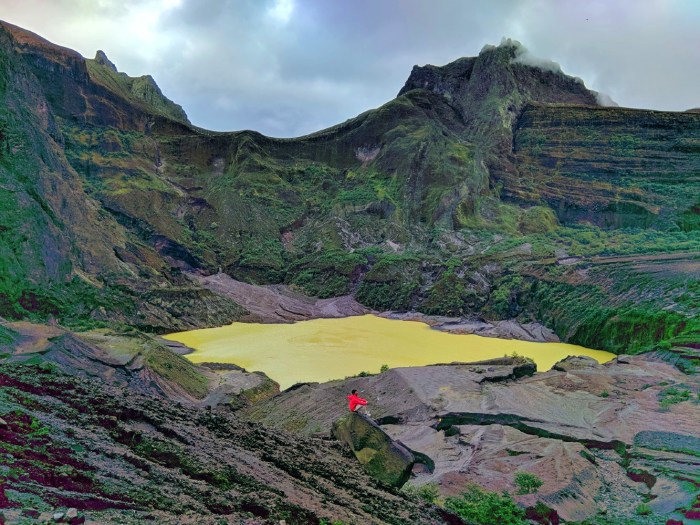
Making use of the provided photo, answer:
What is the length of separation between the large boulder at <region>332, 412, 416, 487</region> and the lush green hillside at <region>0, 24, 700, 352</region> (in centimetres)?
1573

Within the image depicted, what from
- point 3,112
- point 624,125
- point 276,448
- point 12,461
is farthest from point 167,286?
point 624,125

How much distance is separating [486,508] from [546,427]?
190 inches

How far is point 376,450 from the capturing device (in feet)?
32.8

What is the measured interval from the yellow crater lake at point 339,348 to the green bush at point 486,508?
463 inches

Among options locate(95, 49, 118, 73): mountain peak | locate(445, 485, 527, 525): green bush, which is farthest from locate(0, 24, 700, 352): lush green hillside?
locate(445, 485, 527, 525): green bush

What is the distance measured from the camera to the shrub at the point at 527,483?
9.42 metres

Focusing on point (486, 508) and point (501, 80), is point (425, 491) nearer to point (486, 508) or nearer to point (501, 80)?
point (486, 508)

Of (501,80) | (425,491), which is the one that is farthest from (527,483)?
(501,80)

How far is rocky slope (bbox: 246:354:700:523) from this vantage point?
31.9ft

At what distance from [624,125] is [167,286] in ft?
193

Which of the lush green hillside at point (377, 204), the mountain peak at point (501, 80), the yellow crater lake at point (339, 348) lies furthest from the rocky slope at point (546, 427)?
the mountain peak at point (501, 80)

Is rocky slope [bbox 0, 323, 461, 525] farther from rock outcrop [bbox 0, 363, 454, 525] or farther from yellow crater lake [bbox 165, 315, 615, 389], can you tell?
yellow crater lake [bbox 165, 315, 615, 389]

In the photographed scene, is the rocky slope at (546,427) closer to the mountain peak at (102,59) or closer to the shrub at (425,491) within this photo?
the shrub at (425,491)

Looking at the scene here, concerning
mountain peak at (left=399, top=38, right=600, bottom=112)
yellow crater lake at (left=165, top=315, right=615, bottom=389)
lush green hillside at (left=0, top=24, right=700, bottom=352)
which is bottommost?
yellow crater lake at (left=165, top=315, right=615, bottom=389)
